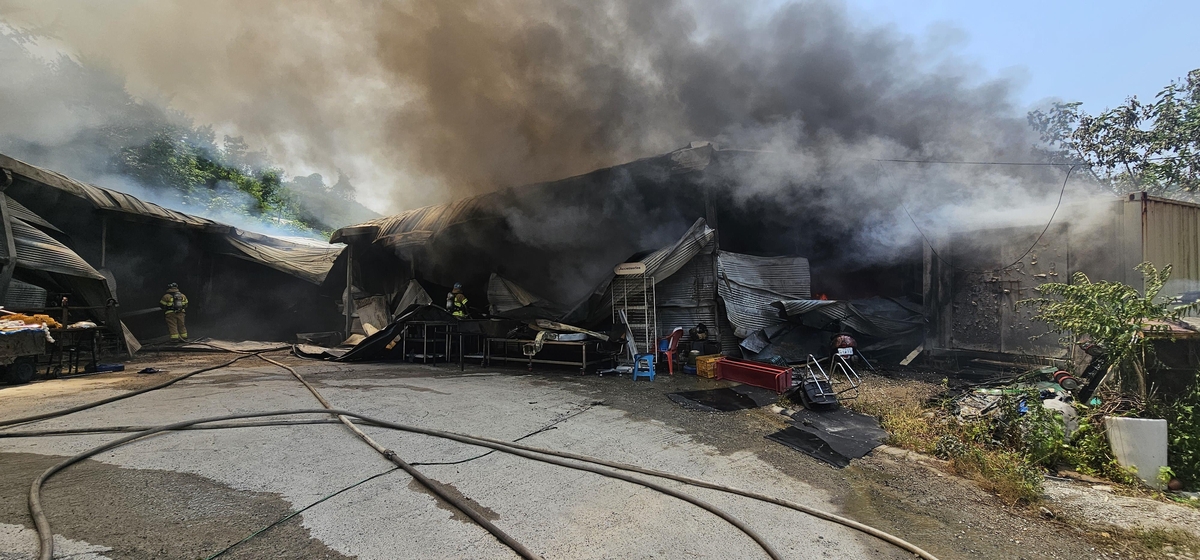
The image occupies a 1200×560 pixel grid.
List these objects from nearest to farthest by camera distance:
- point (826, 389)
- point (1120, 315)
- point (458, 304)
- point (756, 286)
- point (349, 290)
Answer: point (1120, 315)
point (826, 389)
point (756, 286)
point (458, 304)
point (349, 290)

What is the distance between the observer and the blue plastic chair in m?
7.72

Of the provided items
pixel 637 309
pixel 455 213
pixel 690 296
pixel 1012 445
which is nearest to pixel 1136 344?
pixel 1012 445

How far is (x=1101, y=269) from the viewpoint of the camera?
23.1 feet

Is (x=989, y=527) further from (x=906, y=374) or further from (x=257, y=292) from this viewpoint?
(x=257, y=292)

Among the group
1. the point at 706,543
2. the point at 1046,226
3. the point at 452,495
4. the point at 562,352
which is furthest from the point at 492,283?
the point at 1046,226

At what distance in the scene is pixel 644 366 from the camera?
26.7 ft

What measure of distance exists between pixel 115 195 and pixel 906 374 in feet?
55.6

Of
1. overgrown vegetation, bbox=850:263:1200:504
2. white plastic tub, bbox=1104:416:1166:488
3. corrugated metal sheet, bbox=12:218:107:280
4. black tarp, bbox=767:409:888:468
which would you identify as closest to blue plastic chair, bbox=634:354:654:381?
black tarp, bbox=767:409:888:468

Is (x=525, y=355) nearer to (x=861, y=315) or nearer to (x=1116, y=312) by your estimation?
(x=861, y=315)

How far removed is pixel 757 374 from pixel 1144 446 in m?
3.81

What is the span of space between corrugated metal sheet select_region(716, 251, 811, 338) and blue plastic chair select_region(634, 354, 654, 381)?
173 centimetres

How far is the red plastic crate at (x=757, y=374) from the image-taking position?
6.55 m

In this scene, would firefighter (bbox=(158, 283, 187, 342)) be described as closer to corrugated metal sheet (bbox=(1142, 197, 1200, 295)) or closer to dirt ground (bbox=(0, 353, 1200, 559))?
dirt ground (bbox=(0, 353, 1200, 559))

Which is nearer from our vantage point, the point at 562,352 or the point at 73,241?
the point at 562,352
